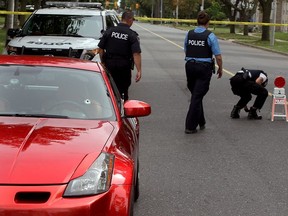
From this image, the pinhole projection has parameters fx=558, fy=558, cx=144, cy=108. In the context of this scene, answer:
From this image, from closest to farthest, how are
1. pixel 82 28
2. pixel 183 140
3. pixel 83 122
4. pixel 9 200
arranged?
pixel 9 200 → pixel 83 122 → pixel 183 140 → pixel 82 28

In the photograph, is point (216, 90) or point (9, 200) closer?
point (9, 200)

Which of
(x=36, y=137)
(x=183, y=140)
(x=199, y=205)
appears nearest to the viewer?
(x=36, y=137)

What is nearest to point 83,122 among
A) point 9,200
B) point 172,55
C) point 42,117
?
point 42,117

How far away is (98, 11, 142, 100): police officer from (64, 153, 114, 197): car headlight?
504 centimetres

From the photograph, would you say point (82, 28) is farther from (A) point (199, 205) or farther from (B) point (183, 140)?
(A) point (199, 205)

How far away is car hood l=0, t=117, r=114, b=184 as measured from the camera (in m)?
3.43

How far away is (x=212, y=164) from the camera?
23.3 ft

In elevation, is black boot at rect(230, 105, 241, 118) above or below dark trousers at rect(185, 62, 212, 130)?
below

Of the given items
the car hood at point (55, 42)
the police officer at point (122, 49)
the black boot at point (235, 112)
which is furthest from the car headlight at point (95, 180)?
the car hood at point (55, 42)

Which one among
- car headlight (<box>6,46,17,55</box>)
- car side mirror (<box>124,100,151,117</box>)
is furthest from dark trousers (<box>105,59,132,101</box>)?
car side mirror (<box>124,100,151,117</box>)

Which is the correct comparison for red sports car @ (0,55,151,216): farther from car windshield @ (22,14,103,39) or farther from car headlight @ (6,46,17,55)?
car windshield @ (22,14,103,39)

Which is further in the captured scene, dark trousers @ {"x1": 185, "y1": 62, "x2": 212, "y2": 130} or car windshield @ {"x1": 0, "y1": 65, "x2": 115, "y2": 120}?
dark trousers @ {"x1": 185, "y1": 62, "x2": 212, "y2": 130}

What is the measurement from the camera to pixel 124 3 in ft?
560

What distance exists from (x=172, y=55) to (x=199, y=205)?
2081 centimetres
